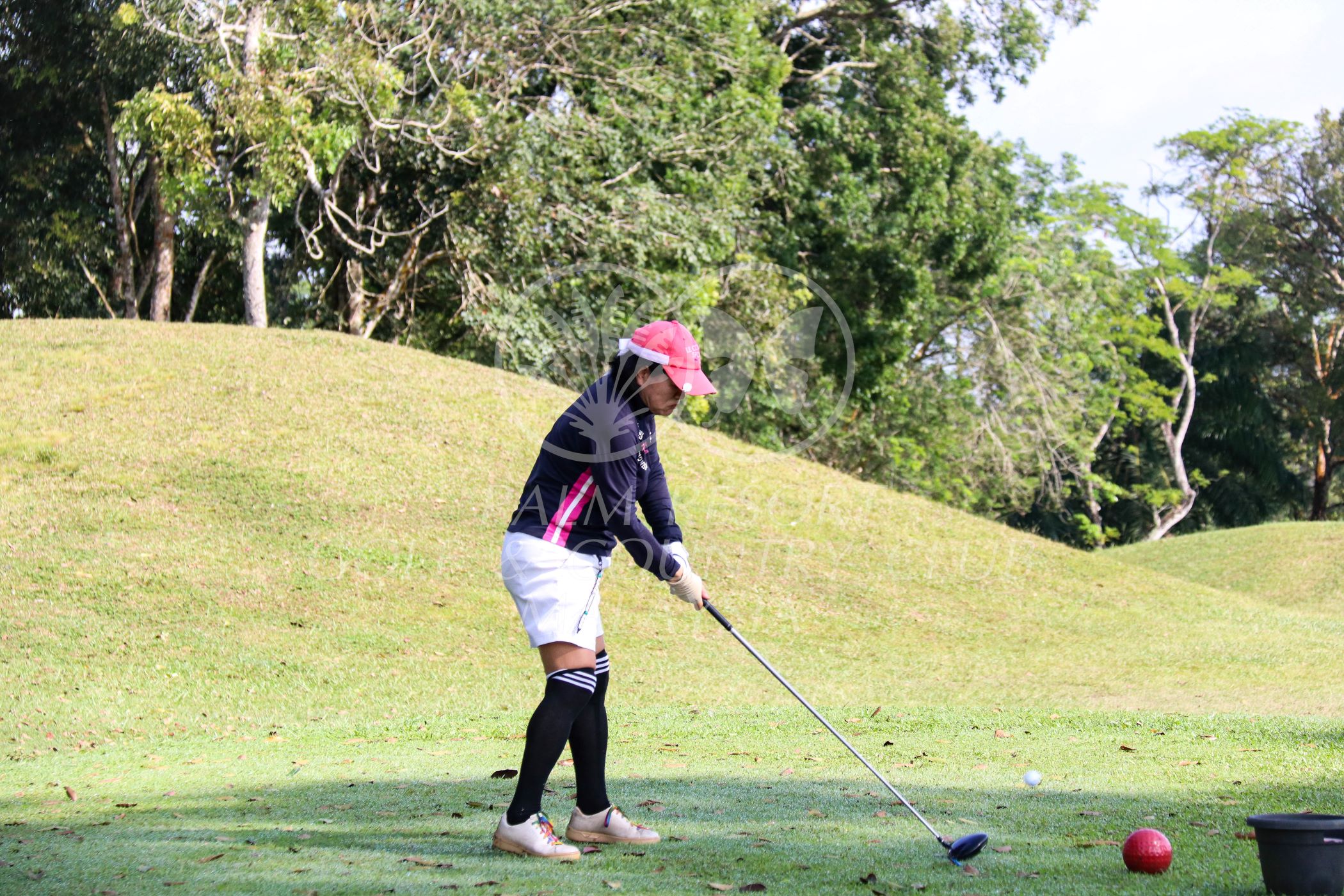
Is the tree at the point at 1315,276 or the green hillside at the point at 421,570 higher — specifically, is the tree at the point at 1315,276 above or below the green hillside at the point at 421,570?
above

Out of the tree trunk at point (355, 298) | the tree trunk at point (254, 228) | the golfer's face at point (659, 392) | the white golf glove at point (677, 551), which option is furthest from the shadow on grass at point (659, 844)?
the tree trunk at point (355, 298)

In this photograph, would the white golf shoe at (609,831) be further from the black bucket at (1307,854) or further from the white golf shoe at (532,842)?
the black bucket at (1307,854)

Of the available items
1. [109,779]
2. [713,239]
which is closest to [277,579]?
[109,779]

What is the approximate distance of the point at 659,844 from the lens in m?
5.07

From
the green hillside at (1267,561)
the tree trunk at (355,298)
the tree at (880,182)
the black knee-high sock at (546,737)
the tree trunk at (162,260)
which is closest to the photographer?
the black knee-high sock at (546,737)

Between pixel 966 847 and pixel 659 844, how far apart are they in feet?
4.05

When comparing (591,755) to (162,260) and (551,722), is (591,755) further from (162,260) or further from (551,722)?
(162,260)

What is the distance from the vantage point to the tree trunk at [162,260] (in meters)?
24.3

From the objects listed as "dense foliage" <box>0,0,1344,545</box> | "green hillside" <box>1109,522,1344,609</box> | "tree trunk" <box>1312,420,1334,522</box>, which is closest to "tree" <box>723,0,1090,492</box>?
"dense foliage" <box>0,0,1344,545</box>

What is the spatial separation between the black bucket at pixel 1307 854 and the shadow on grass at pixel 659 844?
24 centimetres

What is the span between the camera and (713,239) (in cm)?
2586

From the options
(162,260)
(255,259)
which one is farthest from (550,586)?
(162,260)

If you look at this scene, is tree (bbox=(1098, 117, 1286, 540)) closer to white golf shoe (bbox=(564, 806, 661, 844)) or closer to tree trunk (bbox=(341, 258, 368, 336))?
tree trunk (bbox=(341, 258, 368, 336))

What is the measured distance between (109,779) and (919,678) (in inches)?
354
